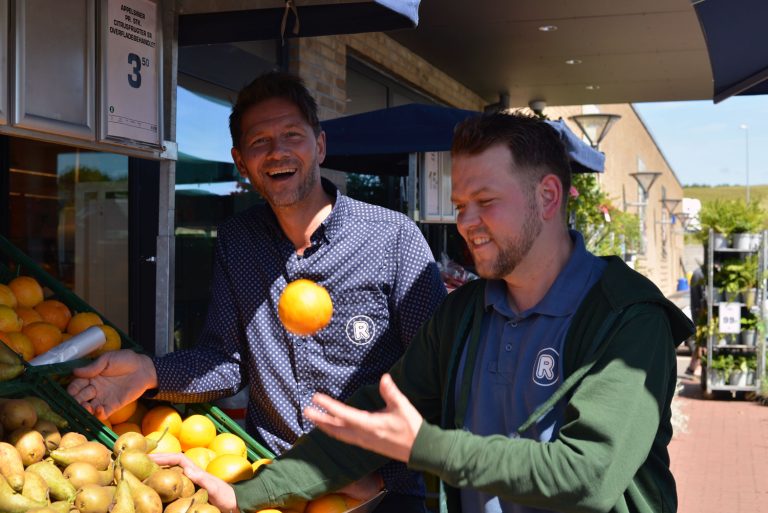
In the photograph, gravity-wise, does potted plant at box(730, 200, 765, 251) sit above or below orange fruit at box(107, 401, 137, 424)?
above

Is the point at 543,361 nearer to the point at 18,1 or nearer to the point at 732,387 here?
the point at 18,1

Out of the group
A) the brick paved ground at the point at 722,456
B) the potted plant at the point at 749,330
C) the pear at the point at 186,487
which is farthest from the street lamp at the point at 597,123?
the pear at the point at 186,487

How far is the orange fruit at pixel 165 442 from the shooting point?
2551 millimetres

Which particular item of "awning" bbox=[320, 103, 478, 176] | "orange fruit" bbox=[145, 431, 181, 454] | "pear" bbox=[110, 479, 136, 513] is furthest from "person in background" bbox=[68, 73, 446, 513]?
"awning" bbox=[320, 103, 478, 176]

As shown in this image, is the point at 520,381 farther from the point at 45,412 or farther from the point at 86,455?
the point at 45,412

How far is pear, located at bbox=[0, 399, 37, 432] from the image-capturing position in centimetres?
217

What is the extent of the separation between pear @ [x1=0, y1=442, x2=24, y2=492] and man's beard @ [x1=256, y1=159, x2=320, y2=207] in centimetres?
109

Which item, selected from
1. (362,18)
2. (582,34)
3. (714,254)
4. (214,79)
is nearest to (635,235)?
(714,254)

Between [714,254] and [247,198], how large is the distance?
7.54 metres

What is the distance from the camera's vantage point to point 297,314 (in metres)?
2.50

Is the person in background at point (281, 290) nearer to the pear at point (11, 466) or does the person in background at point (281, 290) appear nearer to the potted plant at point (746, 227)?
the pear at point (11, 466)

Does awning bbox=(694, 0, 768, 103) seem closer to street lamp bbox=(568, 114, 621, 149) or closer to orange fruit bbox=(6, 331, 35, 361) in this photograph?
orange fruit bbox=(6, 331, 35, 361)

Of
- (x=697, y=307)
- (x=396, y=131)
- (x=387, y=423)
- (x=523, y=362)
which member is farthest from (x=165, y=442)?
(x=697, y=307)

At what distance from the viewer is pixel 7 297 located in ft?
8.96
